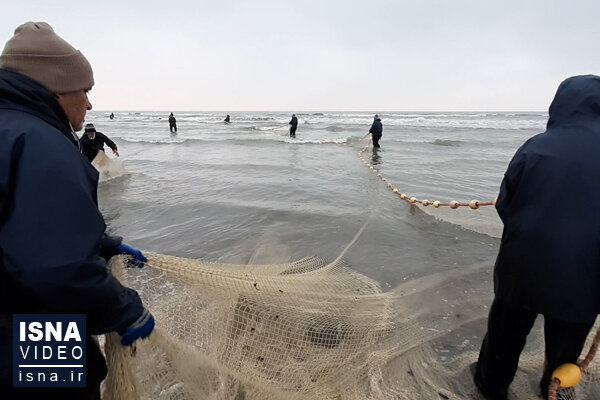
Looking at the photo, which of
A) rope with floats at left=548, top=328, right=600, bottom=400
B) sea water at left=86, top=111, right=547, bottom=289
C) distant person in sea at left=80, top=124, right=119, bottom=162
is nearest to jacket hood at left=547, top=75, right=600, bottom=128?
rope with floats at left=548, top=328, right=600, bottom=400

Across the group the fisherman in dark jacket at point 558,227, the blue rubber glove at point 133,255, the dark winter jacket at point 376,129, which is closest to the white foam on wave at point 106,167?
the blue rubber glove at point 133,255

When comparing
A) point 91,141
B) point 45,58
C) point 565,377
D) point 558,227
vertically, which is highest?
point 45,58

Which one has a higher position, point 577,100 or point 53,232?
point 577,100

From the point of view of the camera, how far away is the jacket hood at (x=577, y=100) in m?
1.86

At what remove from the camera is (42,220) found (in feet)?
3.63

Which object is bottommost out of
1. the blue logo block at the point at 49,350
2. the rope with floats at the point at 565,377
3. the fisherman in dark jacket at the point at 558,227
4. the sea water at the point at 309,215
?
the sea water at the point at 309,215

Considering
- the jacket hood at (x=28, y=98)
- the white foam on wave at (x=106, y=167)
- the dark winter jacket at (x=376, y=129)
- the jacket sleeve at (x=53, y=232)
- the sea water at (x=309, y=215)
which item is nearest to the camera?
the jacket sleeve at (x=53, y=232)

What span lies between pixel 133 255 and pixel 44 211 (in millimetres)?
887

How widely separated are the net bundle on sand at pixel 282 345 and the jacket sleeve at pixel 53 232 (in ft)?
1.65

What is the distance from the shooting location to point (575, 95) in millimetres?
1900

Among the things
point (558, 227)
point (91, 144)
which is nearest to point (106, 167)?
point (91, 144)

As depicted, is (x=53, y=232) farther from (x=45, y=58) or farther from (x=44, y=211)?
(x=45, y=58)

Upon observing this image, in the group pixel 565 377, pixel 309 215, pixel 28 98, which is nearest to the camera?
pixel 28 98

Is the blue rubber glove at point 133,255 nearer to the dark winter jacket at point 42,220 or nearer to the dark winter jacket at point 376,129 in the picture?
the dark winter jacket at point 42,220
